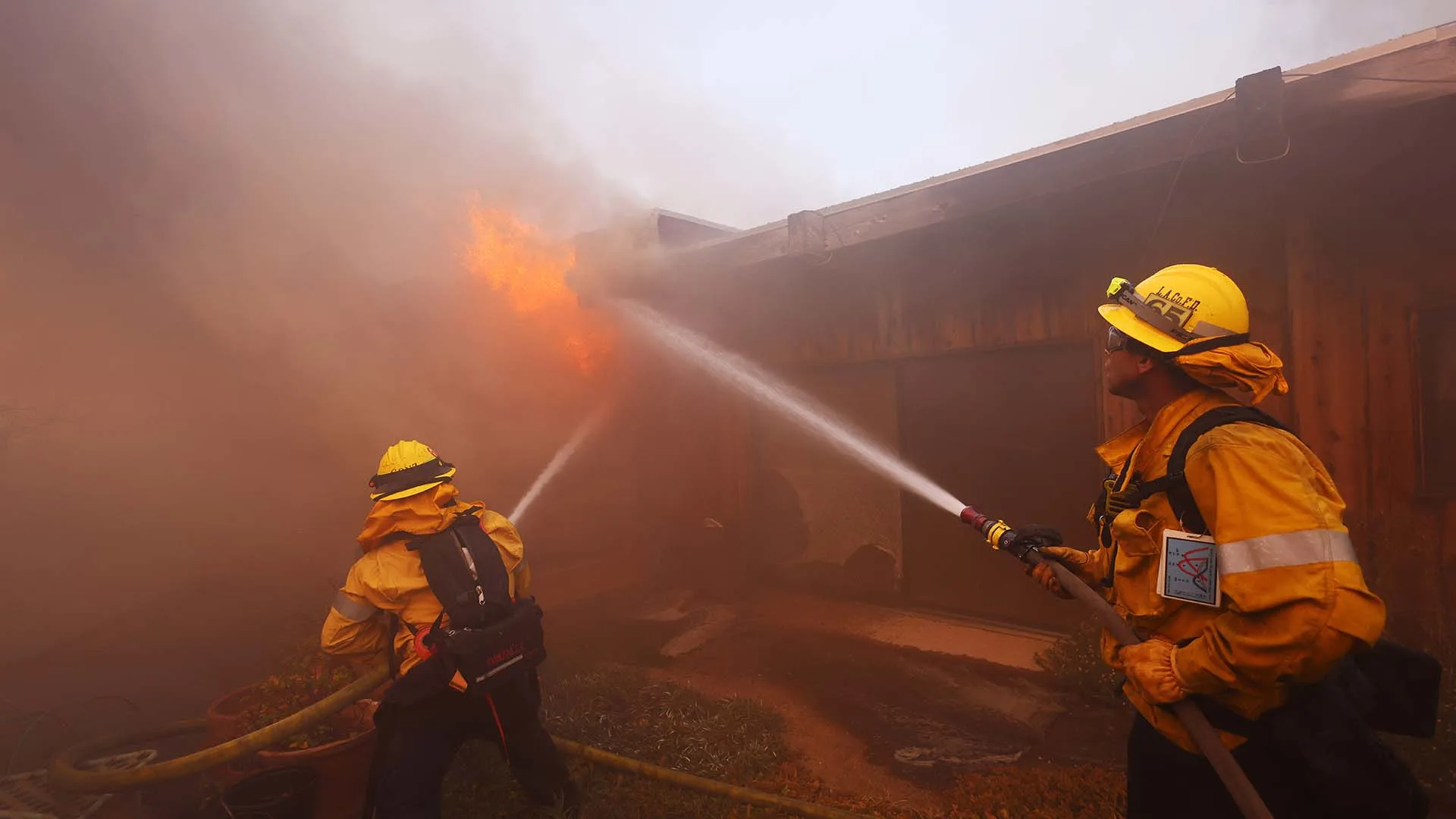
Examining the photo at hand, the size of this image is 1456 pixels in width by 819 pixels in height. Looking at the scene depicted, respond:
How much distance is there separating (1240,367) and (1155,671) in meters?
0.89

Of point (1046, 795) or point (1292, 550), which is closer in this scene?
point (1292, 550)

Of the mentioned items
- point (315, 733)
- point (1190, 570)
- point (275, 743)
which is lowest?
point (315, 733)

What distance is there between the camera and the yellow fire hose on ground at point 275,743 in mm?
3271

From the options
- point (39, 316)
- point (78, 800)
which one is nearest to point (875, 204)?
point (78, 800)

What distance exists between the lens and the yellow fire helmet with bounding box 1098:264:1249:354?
1.93m

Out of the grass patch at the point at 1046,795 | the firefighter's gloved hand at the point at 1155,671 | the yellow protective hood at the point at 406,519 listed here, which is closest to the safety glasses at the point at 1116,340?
the firefighter's gloved hand at the point at 1155,671

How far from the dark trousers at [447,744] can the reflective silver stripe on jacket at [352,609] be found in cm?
45

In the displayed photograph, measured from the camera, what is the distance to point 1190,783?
195 cm

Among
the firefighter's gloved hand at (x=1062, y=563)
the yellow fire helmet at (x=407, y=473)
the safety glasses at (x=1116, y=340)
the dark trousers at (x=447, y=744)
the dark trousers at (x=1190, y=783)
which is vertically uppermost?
the safety glasses at (x=1116, y=340)

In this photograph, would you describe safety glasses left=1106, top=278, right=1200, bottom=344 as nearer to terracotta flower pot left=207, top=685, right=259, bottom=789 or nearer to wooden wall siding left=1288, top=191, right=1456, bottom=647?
wooden wall siding left=1288, top=191, right=1456, bottom=647

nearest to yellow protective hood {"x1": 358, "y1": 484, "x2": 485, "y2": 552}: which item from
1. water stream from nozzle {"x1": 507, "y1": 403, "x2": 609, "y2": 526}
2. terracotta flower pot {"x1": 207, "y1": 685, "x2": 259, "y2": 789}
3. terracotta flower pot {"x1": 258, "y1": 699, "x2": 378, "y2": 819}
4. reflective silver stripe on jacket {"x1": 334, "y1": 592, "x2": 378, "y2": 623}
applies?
reflective silver stripe on jacket {"x1": 334, "y1": 592, "x2": 378, "y2": 623}

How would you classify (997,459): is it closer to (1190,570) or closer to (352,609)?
(1190,570)

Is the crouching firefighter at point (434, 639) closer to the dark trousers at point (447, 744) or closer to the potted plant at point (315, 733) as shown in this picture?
the dark trousers at point (447, 744)

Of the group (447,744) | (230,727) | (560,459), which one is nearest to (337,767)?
(230,727)
